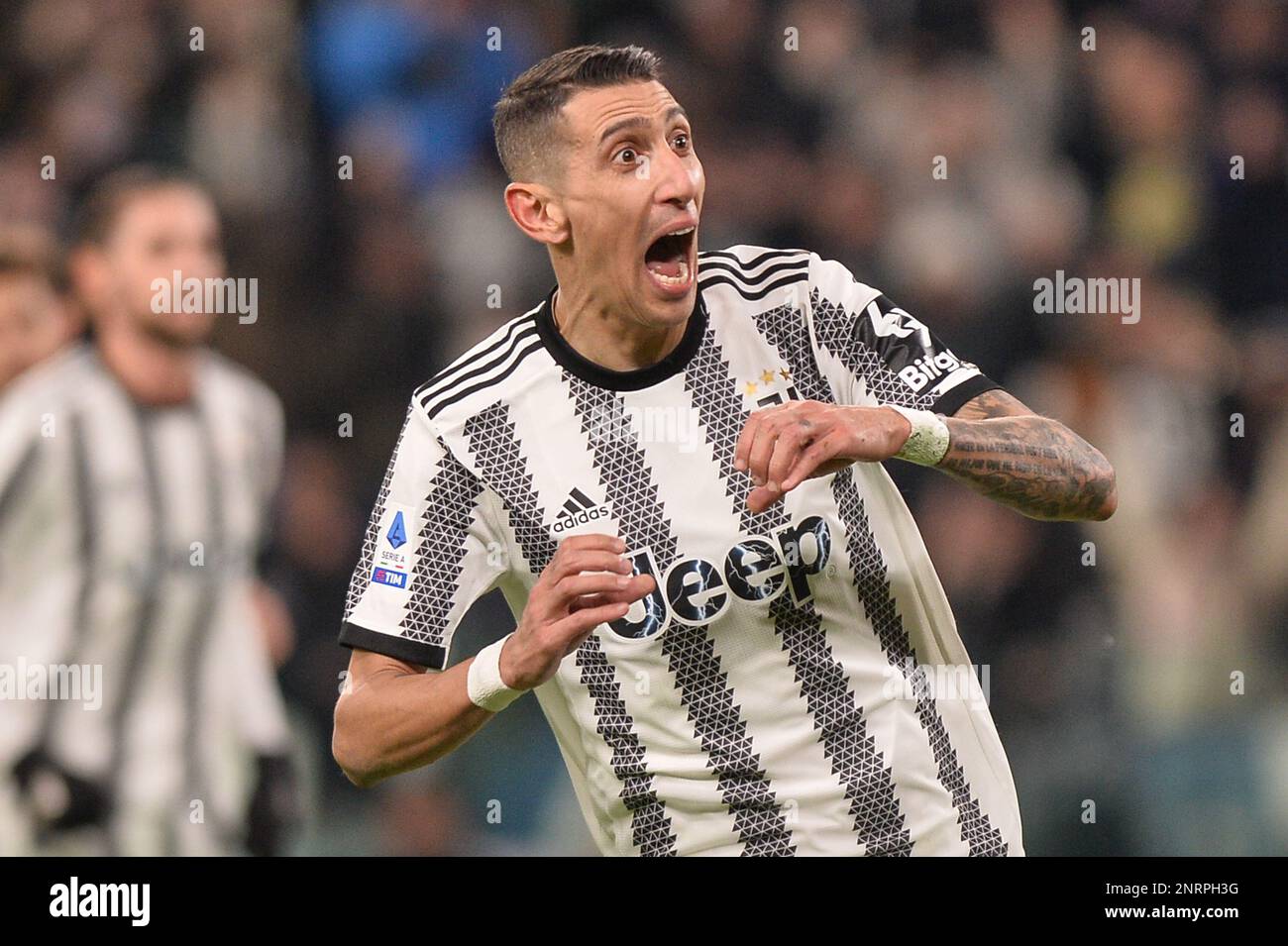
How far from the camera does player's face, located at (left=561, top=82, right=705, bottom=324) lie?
8.96 ft

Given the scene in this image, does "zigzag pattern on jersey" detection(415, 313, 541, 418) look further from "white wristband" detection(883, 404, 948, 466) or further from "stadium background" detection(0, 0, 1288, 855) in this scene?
"stadium background" detection(0, 0, 1288, 855)

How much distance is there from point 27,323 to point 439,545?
2159 millimetres

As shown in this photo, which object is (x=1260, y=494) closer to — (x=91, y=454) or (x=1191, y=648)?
(x=1191, y=648)

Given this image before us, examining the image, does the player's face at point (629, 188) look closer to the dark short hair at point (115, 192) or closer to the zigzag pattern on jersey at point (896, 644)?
the zigzag pattern on jersey at point (896, 644)

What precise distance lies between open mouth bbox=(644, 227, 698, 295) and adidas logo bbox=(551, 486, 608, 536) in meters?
0.37

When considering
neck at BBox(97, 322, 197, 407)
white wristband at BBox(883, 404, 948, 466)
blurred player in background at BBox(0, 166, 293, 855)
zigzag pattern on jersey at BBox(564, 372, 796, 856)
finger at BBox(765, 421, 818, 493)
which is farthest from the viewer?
neck at BBox(97, 322, 197, 407)

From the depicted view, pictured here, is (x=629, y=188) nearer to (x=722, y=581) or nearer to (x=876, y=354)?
(x=876, y=354)

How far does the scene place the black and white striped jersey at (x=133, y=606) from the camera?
418cm

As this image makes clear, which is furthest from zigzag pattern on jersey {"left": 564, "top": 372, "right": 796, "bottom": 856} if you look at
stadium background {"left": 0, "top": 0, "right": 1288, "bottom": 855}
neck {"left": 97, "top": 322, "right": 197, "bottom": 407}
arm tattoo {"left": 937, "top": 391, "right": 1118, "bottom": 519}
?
neck {"left": 97, "top": 322, "right": 197, "bottom": 407}

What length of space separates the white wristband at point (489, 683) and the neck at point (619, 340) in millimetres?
515

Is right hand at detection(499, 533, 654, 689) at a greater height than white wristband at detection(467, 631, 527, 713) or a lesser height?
greater

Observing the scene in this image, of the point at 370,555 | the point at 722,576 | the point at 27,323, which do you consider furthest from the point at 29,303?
the point at 722,576
